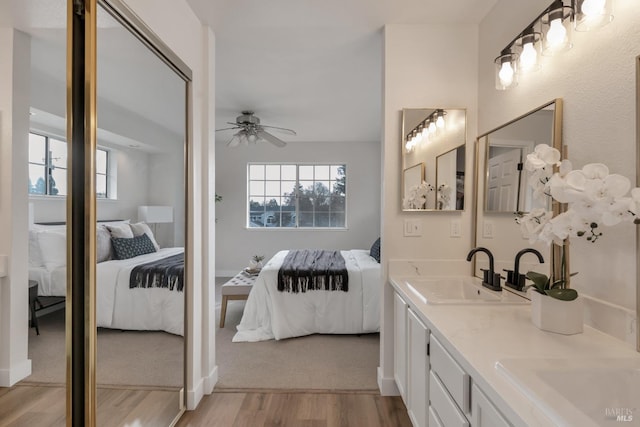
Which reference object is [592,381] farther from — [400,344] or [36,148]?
[36,148]

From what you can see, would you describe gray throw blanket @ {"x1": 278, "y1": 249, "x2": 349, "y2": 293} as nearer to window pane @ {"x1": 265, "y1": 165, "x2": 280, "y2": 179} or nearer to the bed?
the bed

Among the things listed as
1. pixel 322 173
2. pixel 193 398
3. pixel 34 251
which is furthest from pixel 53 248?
pixel 322 173

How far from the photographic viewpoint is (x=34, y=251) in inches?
36.5

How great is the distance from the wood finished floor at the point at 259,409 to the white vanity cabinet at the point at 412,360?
23cm

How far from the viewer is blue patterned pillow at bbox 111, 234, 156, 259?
1.37 m

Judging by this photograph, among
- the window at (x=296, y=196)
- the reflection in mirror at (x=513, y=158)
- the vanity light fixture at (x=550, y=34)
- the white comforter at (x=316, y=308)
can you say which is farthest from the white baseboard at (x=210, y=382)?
the window at (x=296, y=196)

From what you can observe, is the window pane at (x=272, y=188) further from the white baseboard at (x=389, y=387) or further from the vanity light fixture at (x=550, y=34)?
the vanity light fixture at (x=550, y=34)

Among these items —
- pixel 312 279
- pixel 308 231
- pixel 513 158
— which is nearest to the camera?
pixel 513 158

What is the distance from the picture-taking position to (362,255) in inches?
159

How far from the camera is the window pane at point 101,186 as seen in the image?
4.02ft

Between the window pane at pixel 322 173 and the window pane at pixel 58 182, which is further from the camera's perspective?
the window pane at pixel 322 173

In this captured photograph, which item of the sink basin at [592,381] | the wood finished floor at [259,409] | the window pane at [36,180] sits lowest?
the wood finished floor at [259,409]

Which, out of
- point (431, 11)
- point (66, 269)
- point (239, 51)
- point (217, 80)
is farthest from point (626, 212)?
point (217, 80)

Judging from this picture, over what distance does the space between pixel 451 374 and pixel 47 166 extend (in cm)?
152
